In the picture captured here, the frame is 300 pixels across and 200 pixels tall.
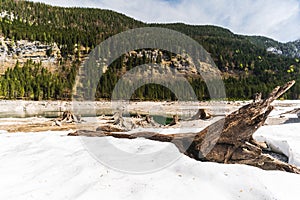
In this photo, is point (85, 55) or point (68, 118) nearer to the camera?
point (68, 118)

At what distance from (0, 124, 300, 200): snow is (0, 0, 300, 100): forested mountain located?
62.1m

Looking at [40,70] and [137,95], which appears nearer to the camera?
[137,95]

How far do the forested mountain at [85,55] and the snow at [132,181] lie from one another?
6213 cm

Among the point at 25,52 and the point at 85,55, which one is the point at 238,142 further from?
the point at 85,55

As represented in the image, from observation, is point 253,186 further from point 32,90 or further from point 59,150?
point 32,90

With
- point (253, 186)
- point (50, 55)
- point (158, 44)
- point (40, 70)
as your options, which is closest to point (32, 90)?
point (40, 70)

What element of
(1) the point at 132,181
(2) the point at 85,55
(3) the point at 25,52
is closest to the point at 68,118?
(1) the point at 132,181

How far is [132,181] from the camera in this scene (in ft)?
11.1

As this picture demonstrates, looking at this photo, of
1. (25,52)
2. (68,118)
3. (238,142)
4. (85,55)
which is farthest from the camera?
(85,55)

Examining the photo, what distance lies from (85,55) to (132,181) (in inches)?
4558

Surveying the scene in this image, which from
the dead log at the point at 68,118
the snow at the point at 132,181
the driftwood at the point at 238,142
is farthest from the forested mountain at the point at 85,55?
the snow at the point at 132,181

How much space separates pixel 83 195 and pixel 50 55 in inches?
4438

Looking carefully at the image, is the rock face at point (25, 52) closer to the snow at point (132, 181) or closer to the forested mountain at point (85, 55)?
the forested mountain at point (85, 55)

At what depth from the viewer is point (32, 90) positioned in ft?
206
